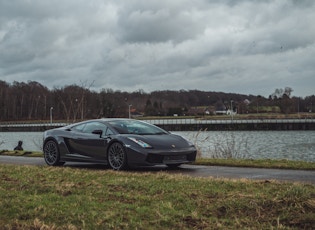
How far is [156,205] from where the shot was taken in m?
5.84

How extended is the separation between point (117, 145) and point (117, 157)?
0.29 metres

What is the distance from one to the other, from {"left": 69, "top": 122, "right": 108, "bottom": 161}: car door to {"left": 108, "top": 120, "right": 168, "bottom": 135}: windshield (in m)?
0.34

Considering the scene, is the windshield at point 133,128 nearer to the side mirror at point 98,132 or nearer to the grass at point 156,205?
the side mirror at point 98,132

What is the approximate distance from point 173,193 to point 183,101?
165 metres

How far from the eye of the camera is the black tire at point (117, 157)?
10.9 metres

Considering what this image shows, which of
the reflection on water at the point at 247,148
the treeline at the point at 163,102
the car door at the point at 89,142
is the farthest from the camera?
the treeline at the point at 163,102

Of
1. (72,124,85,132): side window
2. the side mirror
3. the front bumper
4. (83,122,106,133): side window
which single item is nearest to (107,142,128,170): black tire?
the front bumper

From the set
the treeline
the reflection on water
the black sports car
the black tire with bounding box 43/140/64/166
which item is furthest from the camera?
the treeline

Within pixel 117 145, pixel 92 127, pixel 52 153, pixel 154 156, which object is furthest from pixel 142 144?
pixel 52 153

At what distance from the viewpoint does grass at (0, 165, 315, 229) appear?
16.3 ft

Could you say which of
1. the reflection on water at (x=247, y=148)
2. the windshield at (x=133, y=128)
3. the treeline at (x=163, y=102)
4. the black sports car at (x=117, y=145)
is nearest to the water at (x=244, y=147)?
the reflection on water at (x=247, y=148)

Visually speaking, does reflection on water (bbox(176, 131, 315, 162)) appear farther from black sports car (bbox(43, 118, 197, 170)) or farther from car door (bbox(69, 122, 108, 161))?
car door (bbox(69, 122, 108, 161))

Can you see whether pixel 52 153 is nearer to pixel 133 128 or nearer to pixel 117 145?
pixel 117 145

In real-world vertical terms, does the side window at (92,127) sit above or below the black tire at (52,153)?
above
